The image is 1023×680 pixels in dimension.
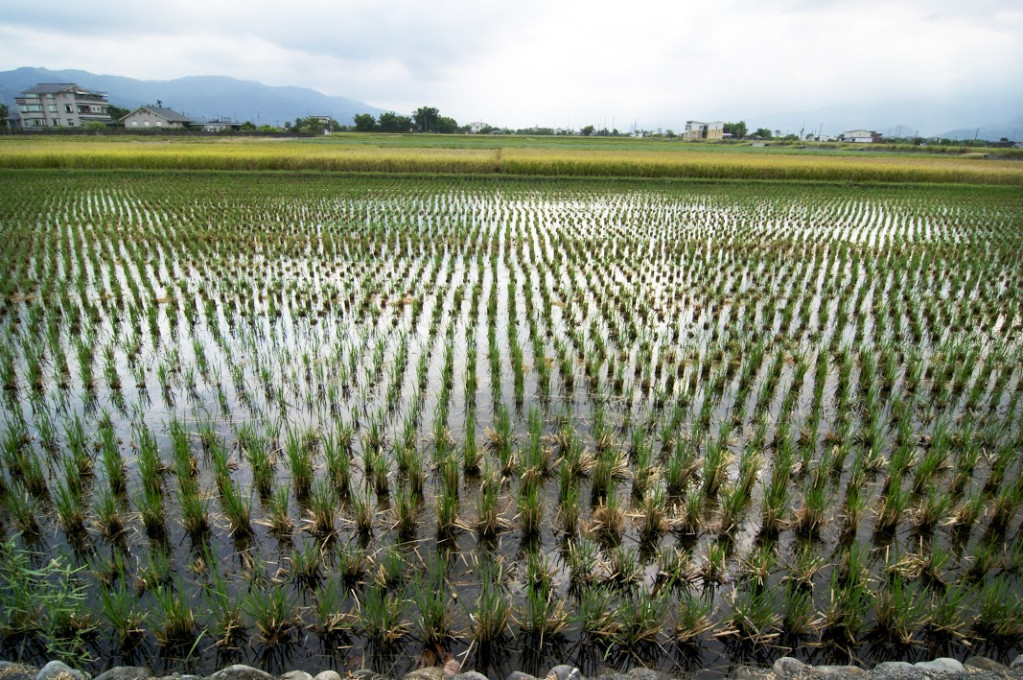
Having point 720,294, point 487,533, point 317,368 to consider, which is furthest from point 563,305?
point 487,533

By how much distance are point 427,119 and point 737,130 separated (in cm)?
4755

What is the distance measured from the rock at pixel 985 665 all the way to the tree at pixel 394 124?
65.1m

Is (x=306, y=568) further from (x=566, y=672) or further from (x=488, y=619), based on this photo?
(x=566, y=672)

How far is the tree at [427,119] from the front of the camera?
222 feet

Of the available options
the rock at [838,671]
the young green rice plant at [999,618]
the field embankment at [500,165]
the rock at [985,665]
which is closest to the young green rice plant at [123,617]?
the rock at [838,671]

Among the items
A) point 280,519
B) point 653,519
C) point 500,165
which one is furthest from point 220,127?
point 653,519

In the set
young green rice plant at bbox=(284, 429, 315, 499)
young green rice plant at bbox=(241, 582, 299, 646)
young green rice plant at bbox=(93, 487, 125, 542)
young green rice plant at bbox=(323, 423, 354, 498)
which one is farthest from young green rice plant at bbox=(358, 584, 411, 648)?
young green rice plant at bbox=(93, 487, 125, 542)

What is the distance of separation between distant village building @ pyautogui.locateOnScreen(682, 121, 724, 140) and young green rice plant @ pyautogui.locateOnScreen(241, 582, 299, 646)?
8122cm

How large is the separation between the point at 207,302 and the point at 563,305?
509 centimetres

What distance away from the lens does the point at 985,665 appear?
2.45 m

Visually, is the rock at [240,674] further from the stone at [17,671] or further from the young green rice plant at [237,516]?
the young green rice plant at [237,516]

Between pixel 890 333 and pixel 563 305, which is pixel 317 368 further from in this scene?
pixel 890 333

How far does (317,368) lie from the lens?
5328 millimetres

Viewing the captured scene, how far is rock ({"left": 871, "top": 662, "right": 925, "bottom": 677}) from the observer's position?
7.63 ft
